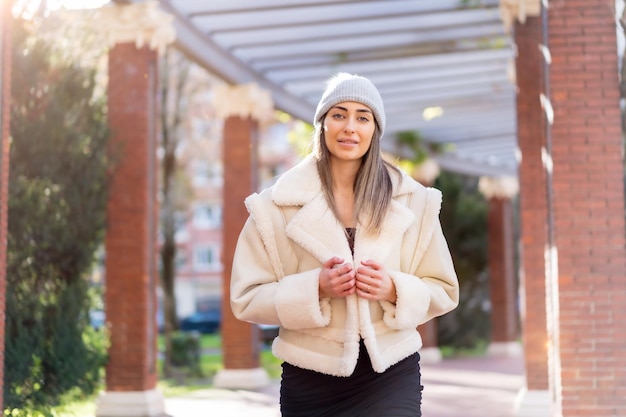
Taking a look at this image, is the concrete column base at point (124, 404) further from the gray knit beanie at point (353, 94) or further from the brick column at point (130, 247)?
the gray knit beanie at point (353, 94)

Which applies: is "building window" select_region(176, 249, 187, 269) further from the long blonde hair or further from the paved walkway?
the long blonde hair

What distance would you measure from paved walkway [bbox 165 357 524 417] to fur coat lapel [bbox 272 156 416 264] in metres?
7.67

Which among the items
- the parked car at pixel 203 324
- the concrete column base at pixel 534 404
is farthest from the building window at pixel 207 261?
the concrete column base at pixel 534 404

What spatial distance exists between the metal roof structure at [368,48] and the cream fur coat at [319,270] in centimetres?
779

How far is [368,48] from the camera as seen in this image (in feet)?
43.1

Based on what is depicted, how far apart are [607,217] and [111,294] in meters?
5.27

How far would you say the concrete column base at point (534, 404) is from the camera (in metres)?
9.98

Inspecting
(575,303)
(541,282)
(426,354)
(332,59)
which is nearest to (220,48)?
(332,59)

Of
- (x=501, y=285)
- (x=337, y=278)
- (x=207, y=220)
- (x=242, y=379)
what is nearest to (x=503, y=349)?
(x=501, y=285)

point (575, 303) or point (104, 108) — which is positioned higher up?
point (104, 108)

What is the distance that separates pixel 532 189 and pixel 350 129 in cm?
750

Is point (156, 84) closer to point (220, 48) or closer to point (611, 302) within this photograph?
point (220, 48)

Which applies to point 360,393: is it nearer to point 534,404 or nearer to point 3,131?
point 3,131

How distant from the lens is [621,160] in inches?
275
